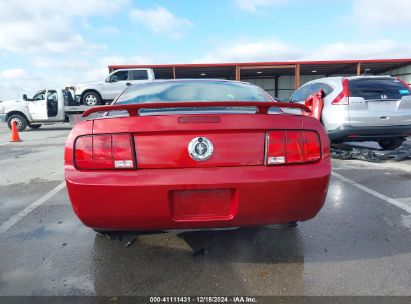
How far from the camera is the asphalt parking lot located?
212cm

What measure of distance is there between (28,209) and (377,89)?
5.79 metres

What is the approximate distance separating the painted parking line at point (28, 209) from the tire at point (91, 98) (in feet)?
35.5

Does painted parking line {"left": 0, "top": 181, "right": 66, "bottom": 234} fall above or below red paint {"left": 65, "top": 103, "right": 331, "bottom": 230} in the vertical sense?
below

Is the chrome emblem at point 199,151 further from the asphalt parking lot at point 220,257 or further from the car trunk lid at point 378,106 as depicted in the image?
the car trunk lid at point 378,106

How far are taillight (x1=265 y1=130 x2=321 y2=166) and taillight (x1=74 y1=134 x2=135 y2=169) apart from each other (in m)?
0.86

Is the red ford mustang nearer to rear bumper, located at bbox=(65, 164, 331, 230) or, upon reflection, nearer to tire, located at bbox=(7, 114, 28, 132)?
rear bumper, located at bbox=(65, 164, 331, 230)

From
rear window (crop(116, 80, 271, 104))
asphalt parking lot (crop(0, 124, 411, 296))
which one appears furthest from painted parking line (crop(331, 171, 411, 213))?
rear window (crop(116, 80, 271, 104))

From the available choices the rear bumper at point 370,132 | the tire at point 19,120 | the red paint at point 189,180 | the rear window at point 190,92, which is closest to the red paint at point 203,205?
the red paint at point 189,180

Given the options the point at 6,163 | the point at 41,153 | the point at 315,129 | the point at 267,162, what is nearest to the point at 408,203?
the point at 315,129

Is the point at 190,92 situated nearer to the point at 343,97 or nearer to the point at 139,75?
the point at 343,97

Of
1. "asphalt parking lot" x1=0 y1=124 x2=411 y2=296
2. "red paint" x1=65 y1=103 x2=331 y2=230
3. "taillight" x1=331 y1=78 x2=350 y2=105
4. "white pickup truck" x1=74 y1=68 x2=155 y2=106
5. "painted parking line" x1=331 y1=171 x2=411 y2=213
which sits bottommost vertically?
"painted parking line" x1=331 y1=171 x2=411 y2=213

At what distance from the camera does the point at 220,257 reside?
249 centimetres

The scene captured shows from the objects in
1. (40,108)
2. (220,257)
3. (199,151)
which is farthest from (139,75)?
(199,151)

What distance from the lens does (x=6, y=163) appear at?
22.4 ft
